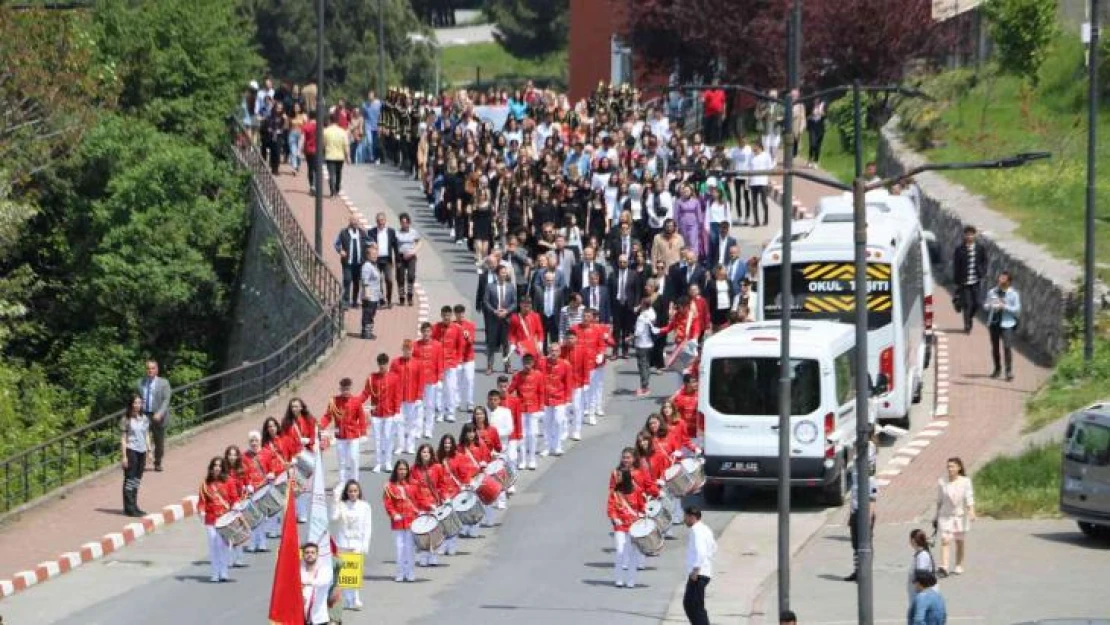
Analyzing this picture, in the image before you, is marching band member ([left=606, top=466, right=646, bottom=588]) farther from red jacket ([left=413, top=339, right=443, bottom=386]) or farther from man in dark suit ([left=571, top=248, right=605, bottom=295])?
man in dark suit ([left=571, top=248, right=605, bottom=295])

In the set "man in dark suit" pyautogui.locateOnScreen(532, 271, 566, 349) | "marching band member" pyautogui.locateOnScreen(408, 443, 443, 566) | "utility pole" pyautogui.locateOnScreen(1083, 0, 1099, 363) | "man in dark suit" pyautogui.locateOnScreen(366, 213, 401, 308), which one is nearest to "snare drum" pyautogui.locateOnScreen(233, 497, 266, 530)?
"marching band member" pyautogui.locateOnScreen(408, 443, 443, 566)

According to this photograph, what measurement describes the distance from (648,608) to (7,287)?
84.9 ft

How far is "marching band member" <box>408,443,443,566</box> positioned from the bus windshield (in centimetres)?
792

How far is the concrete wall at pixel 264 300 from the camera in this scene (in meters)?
49.9

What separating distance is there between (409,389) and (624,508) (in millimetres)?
6949

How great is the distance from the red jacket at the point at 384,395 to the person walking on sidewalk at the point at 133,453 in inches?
131

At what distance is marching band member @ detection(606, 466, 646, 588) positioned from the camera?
95.5 ft

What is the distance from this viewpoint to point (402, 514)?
29.3 metres

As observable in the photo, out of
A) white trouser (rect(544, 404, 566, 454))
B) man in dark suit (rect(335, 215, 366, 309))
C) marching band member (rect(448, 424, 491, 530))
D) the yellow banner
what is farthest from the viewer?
man in dark suit (rect(335, 215, 366, 309))

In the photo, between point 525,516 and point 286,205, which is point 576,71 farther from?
point 525,516

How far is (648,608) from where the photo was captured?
2806 cm

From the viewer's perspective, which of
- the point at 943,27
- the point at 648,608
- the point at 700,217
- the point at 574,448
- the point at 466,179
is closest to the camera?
the point at 648,608

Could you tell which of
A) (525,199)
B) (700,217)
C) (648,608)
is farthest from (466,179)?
(648,608)

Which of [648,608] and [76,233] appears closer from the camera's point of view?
[648,608]
